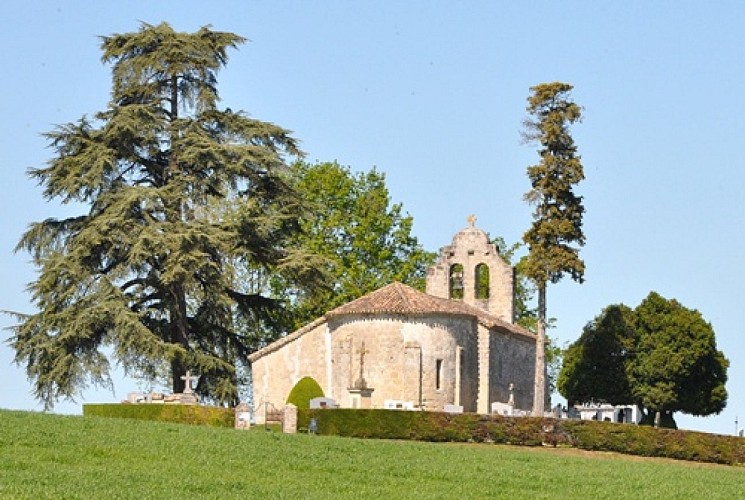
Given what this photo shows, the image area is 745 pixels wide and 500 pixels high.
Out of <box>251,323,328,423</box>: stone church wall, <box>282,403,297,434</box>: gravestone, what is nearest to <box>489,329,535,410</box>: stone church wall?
<box>251,323,328,423</box>: stone church wall

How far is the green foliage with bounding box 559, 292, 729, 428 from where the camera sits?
73.0 metres

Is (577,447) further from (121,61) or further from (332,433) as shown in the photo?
(121,61)

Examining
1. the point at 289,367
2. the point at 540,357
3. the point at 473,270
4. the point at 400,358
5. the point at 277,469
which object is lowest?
the point at 277,469

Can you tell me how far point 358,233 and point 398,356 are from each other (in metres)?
19.1

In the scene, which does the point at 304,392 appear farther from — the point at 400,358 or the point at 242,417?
the point at 242,417

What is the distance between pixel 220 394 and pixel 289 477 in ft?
83.8

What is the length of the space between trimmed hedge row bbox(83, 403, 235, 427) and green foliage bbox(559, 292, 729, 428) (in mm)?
30157

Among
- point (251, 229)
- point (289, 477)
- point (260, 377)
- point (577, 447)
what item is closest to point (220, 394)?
point (260, 377)

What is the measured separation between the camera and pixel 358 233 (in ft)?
242

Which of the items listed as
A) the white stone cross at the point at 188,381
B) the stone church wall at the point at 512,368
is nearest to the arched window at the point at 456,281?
the stone church wall at the point at 512,368

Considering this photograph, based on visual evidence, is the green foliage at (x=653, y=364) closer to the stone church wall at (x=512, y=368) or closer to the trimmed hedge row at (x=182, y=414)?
the stone church wall at (x=512, y=368)

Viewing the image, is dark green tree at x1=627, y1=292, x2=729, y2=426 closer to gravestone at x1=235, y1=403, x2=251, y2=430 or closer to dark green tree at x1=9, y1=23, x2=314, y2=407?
dark green tree at x1=9, y1=23, x2=314, y2=407

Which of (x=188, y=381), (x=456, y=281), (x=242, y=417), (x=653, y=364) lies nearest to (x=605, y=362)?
(x=653, y=364)

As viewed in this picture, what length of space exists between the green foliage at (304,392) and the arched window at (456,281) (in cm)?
1082
